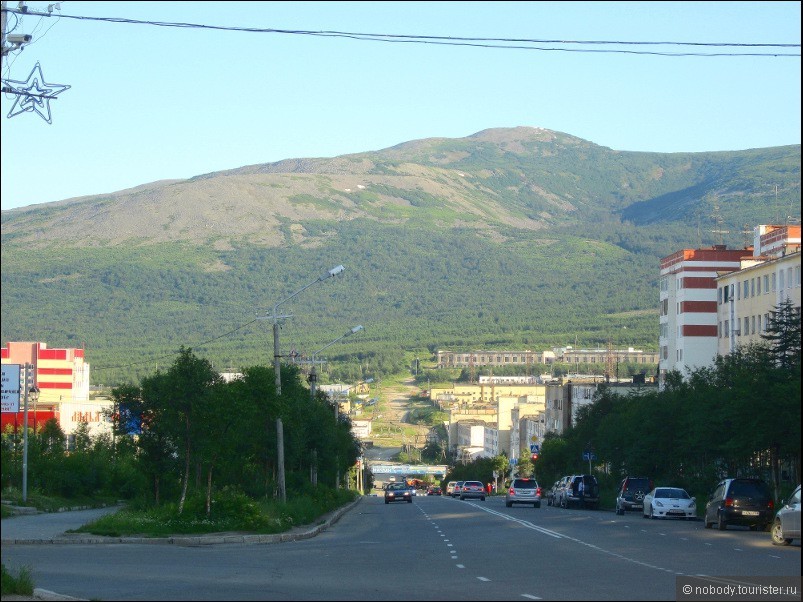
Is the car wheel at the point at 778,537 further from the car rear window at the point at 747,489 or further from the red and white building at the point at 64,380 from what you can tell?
the red and white building at the point at 64,380

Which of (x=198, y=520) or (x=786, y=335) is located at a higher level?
(x=786, y=335)

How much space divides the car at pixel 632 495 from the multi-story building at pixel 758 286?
24426mm

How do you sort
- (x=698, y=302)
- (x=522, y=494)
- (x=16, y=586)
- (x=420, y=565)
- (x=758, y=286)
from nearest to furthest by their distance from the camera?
1. (x=16, y=586)
2. (x=420, y=565)
3. (x=522, y=494)
4. (x=758, y=286)
5. (x=698, y=302)

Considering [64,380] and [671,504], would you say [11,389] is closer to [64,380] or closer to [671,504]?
[671,504]

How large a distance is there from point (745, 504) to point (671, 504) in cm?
866

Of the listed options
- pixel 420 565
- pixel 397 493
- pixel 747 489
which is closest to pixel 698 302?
pixel 397 493

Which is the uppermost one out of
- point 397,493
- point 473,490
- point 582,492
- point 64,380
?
point 64,380

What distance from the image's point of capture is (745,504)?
35438 millimetres

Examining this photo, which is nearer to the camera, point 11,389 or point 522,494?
point 11,389

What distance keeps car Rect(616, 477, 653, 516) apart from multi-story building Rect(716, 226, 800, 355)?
2443 cm

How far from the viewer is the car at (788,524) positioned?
2648 centimetres

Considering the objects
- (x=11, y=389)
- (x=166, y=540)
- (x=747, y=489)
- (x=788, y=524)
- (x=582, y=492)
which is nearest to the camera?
(x=788, y=524)

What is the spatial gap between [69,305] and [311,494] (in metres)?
155

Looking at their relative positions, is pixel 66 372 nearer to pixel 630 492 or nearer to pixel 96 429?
pixel 96 429
